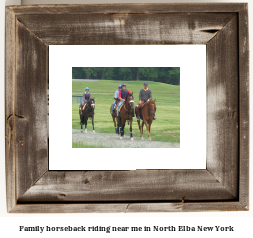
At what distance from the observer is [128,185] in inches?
30.5

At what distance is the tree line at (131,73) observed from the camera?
30.9 inches

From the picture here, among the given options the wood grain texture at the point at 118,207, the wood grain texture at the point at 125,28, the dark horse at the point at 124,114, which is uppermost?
the wood grain texture at the point at 125,28

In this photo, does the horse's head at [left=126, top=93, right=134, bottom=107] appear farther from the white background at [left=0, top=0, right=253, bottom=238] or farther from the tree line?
the white background at [left=0, top=0, right=253, bottom=238]

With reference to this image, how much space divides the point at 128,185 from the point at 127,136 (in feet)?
0.52

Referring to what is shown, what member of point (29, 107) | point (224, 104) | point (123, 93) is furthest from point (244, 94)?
point (29, 107)

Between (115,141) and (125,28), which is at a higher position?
(125,28)

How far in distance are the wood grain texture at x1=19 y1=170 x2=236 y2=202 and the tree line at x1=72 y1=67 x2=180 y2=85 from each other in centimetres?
30

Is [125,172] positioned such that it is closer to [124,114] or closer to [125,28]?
[124,114]

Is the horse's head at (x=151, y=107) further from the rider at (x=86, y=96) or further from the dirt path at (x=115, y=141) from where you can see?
the rider at (x=86, y=96)

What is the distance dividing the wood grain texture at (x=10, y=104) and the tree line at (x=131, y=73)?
198 mm
